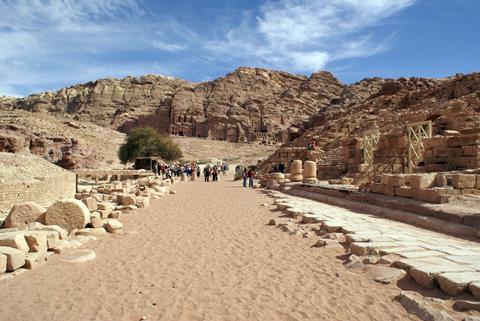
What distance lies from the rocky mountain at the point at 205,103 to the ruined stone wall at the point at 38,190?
7108 cm

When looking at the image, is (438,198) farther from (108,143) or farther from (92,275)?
(108,143)

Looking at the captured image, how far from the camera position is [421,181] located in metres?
9.50

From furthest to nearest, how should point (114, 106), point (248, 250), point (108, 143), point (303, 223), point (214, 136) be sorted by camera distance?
1. point (114, 106)
2. point (214, 136)
3. point (108, 143)
4. point (303, 223)
5. point (248, 250)

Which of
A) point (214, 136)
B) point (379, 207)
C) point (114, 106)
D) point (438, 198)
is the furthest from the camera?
point (114, 106)

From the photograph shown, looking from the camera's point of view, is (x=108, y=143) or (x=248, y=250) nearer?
(x=248, y=250)

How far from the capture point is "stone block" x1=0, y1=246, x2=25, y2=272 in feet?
16.8

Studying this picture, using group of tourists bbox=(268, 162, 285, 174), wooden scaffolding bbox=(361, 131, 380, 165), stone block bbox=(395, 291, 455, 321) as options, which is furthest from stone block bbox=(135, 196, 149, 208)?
group of tourists bbox=(268, 162, 285, 174)

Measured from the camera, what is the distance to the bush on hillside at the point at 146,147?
4169cm

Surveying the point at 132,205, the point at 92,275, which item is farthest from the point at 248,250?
the point at 132,205

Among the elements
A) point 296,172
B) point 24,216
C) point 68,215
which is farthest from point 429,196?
point 296,172

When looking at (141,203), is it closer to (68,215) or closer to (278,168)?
(68,215)

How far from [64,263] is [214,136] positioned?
8232 cm

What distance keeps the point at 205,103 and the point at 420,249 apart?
3772 inches

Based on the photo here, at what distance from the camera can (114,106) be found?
110188mm
